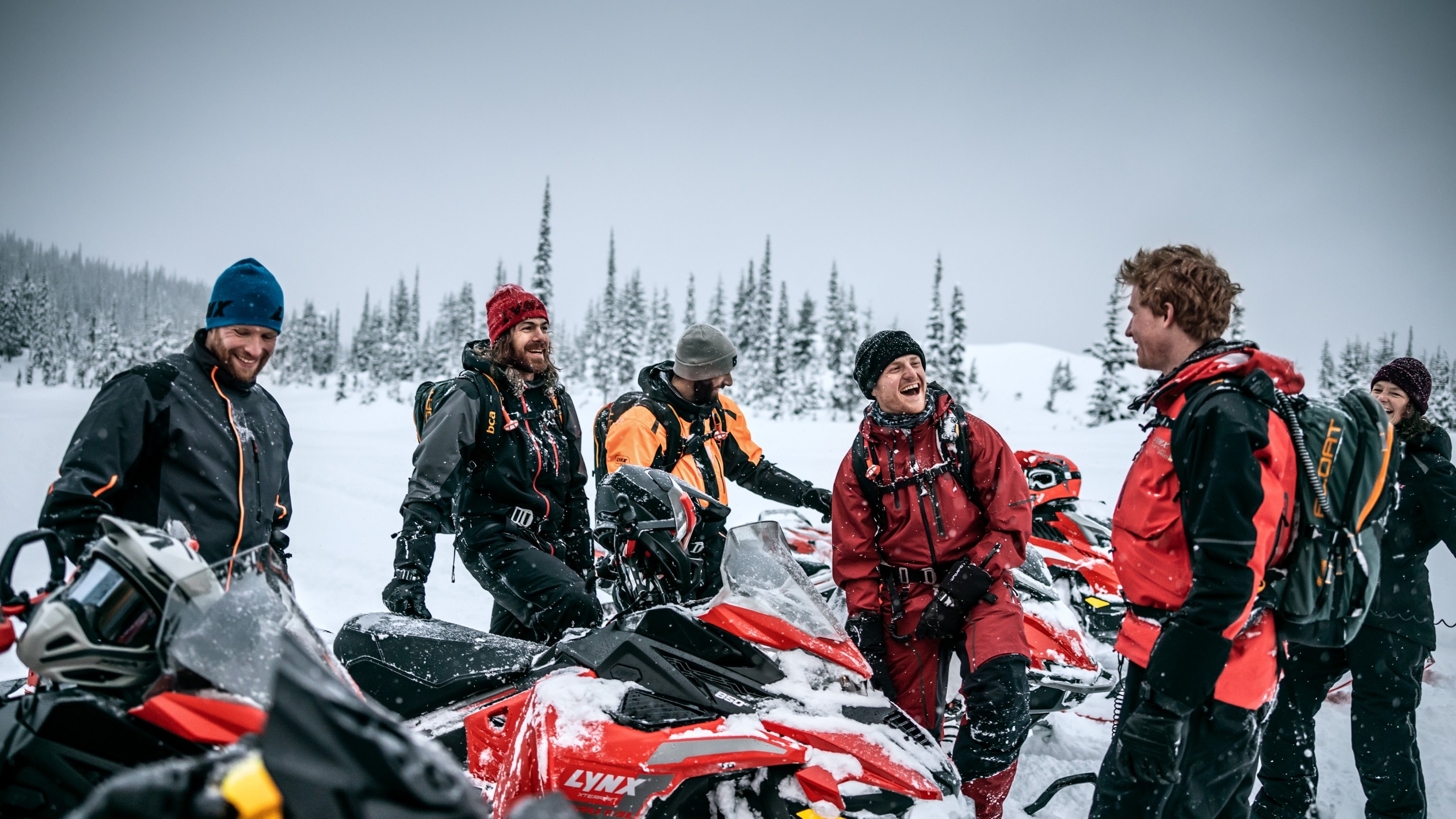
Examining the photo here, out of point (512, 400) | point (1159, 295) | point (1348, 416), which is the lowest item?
point (512, 400)

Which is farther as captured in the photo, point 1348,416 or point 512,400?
point 512,400

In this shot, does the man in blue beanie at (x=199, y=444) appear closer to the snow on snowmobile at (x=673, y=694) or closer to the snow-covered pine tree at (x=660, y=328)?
the snow on snowmobile at (x=673, y=694)

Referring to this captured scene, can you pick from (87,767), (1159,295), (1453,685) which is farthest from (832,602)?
(1453,685)

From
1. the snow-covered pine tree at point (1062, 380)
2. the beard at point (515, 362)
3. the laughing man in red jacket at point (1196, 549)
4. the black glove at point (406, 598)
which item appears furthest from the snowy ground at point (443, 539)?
the snow-covered pine tree at point (1062, 380)

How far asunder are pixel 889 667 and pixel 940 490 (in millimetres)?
885

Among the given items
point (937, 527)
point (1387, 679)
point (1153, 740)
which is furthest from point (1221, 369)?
point (1387, 679)

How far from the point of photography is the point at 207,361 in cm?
285

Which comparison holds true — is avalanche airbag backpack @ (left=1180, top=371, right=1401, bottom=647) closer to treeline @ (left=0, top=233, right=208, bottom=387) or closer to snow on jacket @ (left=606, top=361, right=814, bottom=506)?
snow on jacket @ (left=606, top=361, right=814, bottom=506)

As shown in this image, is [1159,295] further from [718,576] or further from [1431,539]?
[1431,539]

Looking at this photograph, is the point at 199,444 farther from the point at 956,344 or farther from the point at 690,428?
→ the point at 956,344

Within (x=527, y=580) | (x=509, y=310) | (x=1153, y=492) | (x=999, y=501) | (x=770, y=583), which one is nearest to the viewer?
(x=1153, y=492)

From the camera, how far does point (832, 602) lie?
13.8 ft

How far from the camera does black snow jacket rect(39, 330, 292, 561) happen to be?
7.84 ft

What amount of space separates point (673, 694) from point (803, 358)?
41.5 metres
